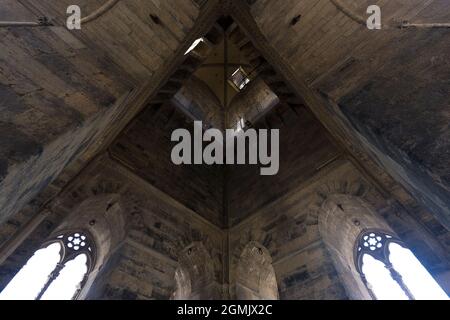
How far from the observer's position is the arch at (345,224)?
16.9 feet

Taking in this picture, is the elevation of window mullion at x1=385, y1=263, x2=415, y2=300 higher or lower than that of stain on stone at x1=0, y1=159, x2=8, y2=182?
lower

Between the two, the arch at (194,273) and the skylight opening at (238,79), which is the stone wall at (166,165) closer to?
the arch at (194,273)

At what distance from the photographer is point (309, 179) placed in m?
6.19

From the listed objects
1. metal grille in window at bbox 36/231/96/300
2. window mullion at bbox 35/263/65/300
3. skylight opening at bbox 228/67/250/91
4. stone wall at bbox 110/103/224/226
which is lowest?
window mullion at bbox 35/263/65/300

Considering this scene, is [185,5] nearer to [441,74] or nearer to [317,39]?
[317,39]

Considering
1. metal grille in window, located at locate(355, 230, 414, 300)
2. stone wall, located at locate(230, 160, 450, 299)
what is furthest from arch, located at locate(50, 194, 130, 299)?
metal grille in window, located at locate(355, 230, 414, 300)

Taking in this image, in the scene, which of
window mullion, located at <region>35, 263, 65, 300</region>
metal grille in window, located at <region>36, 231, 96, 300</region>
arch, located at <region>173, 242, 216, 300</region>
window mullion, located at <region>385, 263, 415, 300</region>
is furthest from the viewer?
arch, located at <region>173, 242, 216, 300</region>

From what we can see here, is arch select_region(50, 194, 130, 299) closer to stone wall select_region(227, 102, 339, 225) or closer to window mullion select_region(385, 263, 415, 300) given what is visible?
stone wall select_region(227, 102, 339, 225)

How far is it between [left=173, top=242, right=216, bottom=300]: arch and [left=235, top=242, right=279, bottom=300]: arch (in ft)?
2.28

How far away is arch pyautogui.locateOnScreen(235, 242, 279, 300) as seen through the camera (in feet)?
20.0

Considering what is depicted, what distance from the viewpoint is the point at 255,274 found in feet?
21.2

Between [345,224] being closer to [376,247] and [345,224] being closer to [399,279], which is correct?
[376,247]
